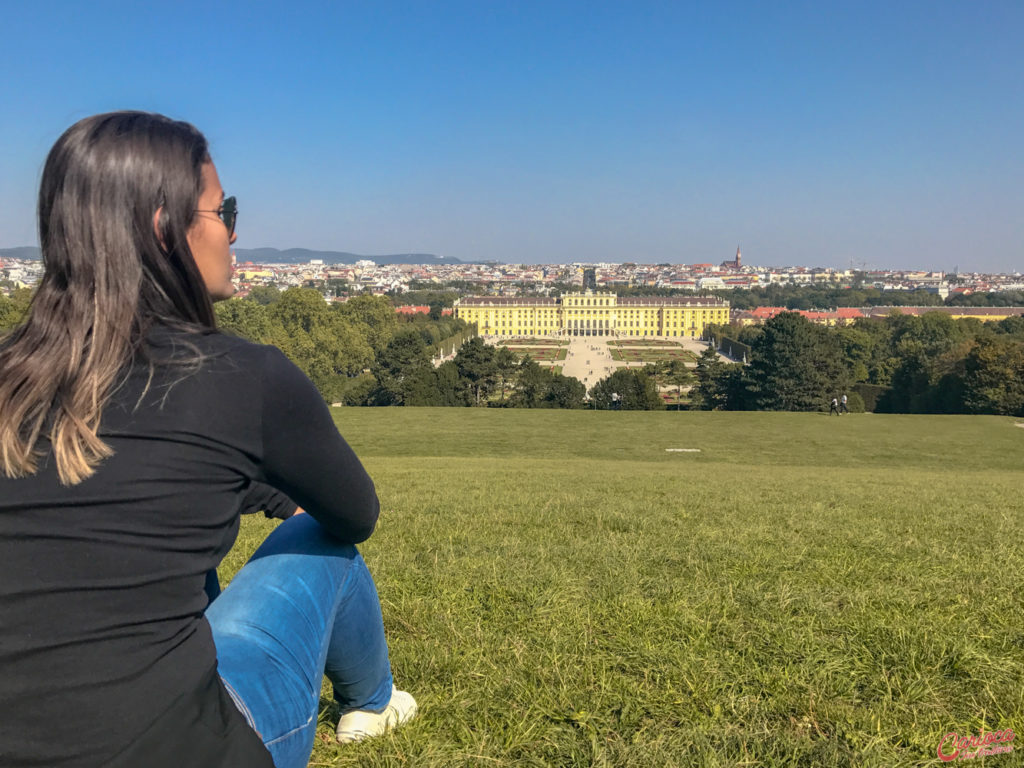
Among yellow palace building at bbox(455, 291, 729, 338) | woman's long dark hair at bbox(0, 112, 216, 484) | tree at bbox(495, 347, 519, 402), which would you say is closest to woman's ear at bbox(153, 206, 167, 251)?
woman's long dark hair at bbox(0, 112, 216, 484)

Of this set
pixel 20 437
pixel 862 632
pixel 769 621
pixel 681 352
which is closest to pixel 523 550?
pixel 769 621

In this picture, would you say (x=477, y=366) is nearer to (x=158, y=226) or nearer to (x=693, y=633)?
(x=693, y=633)

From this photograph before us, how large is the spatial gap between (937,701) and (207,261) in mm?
2179

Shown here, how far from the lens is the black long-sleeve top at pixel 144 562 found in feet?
3.43

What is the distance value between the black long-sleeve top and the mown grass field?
950 millimetres

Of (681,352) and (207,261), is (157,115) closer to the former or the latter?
(207,261)

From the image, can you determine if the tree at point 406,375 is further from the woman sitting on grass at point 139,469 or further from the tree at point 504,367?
the woman sitting on grass at point 139,469

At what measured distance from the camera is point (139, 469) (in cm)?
109

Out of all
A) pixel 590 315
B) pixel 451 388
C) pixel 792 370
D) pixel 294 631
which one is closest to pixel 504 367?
pixel 451 388

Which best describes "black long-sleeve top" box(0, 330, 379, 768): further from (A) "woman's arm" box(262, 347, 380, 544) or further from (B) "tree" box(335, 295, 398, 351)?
(B) "tree" box(335, 295, 398, 351)

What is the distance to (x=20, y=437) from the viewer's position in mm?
1089

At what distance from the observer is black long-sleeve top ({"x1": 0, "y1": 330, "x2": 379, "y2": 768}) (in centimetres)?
105

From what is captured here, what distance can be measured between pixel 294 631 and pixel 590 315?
102m

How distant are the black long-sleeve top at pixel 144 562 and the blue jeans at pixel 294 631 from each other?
133mm
